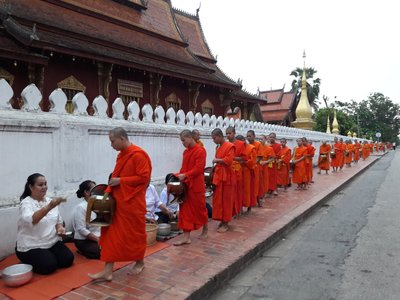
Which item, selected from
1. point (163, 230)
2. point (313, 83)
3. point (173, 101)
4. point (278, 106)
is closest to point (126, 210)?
point (163, 230)

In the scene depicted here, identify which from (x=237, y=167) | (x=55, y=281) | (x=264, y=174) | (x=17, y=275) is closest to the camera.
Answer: (x=17, y=275)

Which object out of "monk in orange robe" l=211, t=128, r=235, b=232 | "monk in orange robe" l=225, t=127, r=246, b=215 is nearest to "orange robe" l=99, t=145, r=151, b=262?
"monk in orange robe" l=211, t=128, r=235, b=232

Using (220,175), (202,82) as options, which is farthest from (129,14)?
(220,175)

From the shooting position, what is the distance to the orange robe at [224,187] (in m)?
5.68

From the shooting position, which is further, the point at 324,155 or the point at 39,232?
the point at 324,155

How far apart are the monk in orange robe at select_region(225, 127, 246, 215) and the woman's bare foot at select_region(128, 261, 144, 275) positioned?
2.48 m

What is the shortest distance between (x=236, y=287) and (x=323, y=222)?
11.6 ft

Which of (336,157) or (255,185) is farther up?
(336,157)

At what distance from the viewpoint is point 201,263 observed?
14.0 ft

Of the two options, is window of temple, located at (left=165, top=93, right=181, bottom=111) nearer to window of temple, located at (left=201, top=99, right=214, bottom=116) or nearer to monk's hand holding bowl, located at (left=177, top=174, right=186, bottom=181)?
window of temple, located at (left=201, top=99, right=214, bottom=116)

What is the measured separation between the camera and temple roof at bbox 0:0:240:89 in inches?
356

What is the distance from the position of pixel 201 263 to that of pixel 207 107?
12.0 m

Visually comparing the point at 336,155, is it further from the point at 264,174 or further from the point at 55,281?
the point at 55,281

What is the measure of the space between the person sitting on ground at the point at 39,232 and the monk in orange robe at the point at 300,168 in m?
7.62
